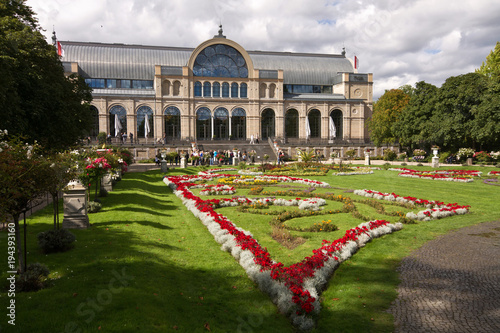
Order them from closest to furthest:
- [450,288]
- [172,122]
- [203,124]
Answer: [450,288]
[172,122]
[203,124]

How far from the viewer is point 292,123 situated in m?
56.4

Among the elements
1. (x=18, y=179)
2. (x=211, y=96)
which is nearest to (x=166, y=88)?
(x=211, y=96)

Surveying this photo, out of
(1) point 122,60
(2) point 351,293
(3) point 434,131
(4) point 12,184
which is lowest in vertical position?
(2) point 351,293

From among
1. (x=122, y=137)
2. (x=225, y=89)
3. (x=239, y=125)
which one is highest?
(x=225, y=89)

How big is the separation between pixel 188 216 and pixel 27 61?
12.5m

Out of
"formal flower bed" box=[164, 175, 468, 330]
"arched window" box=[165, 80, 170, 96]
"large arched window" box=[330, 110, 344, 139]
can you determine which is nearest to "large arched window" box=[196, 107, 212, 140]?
"arched window" box=[165, 80, 170, 96]

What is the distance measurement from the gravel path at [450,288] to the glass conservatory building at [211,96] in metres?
45.4

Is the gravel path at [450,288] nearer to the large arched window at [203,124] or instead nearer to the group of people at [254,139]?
the group of people at [254,139]

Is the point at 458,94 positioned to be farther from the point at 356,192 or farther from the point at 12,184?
the point at 12,184

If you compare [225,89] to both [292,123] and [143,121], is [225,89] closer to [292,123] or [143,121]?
[292,123]

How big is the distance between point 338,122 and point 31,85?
4819cm

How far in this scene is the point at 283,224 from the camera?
10688mm

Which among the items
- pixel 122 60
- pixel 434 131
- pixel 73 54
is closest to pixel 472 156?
pixel 434 131

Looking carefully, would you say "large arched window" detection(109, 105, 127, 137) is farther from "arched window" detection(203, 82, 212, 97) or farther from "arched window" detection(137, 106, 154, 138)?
"arched window" detection(203, 82, 212, 97)
